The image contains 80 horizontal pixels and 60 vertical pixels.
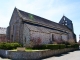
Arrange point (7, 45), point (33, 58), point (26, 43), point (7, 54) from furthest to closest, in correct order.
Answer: point (26, 43) → point (7, 45) → point (7, 54) → point (33, 58)

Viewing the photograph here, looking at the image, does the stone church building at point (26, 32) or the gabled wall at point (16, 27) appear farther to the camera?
the gabled wall at point (16, 27)

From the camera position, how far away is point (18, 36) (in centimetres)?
2519

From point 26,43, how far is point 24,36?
1.75 metres

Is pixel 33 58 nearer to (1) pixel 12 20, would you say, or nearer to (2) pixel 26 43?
(2) pixel 26 43

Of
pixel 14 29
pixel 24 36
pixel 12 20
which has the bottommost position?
pixel 24 36

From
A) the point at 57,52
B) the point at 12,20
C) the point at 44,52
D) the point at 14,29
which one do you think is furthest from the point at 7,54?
the point at 12,20

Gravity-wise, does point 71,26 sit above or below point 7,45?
above

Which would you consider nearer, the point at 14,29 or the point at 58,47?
the point at 58,47

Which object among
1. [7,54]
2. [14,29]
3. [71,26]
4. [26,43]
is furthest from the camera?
[71,26]

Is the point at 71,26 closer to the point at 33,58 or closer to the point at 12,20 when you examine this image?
the point at 12,20

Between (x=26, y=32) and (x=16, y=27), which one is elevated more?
(x=16, y=27)

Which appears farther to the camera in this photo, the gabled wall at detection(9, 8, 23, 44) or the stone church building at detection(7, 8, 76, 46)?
the gabled wall at detection(9, 8, 23, 44)

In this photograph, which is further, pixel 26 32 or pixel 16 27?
pixel 16 27

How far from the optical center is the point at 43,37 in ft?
84.3
